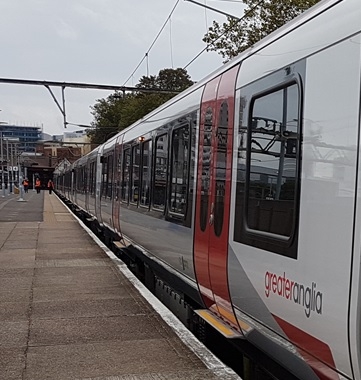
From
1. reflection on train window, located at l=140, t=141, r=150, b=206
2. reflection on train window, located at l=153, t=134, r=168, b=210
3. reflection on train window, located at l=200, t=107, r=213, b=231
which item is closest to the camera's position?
reflection on train window, located at l=200, t=107, r=213, b=231

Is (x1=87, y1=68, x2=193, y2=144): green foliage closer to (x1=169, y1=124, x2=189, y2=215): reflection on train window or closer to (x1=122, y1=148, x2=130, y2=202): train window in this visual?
(x1=122, y1=148, x2=130, y2=202): train window

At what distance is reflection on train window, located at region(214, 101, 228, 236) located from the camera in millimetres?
5121

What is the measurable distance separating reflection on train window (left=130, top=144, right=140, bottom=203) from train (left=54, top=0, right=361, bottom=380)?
10.8ft

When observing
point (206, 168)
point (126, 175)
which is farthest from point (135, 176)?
point (206, 168)

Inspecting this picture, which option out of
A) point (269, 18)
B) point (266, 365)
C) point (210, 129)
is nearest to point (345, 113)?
point (266, 365)

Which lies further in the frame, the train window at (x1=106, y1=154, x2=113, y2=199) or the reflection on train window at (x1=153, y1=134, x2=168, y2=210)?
the train window at (x1=106, y1=154, x2=113, y2=199)

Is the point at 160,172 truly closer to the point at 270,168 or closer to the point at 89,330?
the point at 89,330

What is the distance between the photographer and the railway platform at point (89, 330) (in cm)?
524

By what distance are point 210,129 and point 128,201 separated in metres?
5.53

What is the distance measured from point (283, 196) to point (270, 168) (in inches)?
13.1

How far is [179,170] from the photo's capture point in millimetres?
6887

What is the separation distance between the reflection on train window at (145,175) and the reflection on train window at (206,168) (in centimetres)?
323

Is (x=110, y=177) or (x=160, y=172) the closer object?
(x=160, y=172)

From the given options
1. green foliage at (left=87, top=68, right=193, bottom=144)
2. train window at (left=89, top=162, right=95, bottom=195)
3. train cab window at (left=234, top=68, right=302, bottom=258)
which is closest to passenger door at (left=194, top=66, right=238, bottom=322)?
train cab window at (left=234, top=68, right=302, bottom=258)
